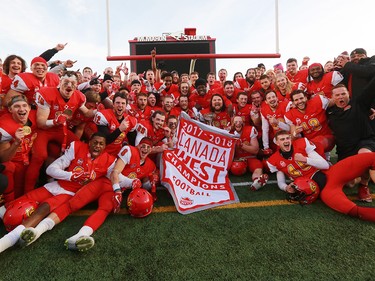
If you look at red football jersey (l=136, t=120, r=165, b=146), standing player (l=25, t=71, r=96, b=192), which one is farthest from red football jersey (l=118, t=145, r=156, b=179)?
standing player (l=25, t=71, r=96, b=192)

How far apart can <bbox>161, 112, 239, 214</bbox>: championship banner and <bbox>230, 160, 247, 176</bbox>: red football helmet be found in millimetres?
269

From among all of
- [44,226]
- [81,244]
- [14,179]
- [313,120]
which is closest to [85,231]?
[81,244]

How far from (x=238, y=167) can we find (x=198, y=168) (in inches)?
31.3

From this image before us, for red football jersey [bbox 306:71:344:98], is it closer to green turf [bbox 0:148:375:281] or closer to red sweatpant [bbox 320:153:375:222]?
red sweatpant [bbox 320:153:375:222]

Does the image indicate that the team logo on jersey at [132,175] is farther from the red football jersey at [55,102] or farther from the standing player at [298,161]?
the standing player at [298,161]

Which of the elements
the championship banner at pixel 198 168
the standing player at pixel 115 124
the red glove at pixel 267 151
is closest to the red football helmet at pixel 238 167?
the championship banner at pixel 198 168

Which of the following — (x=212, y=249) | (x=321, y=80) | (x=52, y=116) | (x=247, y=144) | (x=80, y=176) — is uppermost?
(x=321, y=80)

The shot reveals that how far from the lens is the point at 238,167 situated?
4.15m

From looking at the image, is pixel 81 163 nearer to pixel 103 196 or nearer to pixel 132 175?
pixel 103 196

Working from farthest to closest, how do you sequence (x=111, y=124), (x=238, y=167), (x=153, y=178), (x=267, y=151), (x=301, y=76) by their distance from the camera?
(x=301, y=76)
(x=267, y=151)
(x=238, y=167)
(x=111, y=124)
(x=153, y=178)

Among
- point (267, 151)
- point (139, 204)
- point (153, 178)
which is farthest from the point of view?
point (267, 151)

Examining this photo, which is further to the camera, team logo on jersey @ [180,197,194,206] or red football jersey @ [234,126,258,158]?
red football jersey @ [234,126,258,158]

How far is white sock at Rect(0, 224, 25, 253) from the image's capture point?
85.3 inches

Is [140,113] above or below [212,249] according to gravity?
above
